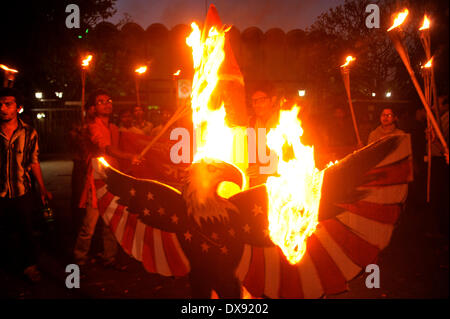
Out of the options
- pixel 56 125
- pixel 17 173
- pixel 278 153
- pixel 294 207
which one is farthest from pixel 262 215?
pixel 56 125

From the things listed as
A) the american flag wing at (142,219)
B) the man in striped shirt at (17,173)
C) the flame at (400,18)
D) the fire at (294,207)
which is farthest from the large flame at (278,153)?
the man in striped shirt at (17,173)

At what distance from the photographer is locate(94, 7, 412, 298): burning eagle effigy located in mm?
2490

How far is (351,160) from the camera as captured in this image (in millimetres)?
2477

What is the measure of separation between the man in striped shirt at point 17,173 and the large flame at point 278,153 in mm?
2517

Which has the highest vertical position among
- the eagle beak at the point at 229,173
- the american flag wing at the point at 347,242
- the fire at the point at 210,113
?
the fire at the point at 210,113

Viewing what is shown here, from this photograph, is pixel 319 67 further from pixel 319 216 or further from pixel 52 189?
pixel 319 216

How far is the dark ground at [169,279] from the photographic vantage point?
3830 millimetres

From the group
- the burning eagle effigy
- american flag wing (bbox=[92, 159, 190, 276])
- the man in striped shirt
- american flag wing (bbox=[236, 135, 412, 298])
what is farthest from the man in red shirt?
american flag wing (bbox=[236, 135, 412, 298])

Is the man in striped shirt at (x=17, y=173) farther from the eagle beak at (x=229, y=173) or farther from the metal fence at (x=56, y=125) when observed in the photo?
the metal fence at (x=56, y=125)

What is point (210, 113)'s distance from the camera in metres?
3.07

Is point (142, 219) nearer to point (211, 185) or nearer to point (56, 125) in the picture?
point (211, 185)

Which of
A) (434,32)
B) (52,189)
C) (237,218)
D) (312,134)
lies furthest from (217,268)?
(52,189)

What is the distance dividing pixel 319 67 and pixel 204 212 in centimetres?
1776

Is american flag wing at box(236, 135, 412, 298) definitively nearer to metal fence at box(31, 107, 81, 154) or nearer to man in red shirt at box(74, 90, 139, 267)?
man in red shirt at box(74, 90, 139, 267)
